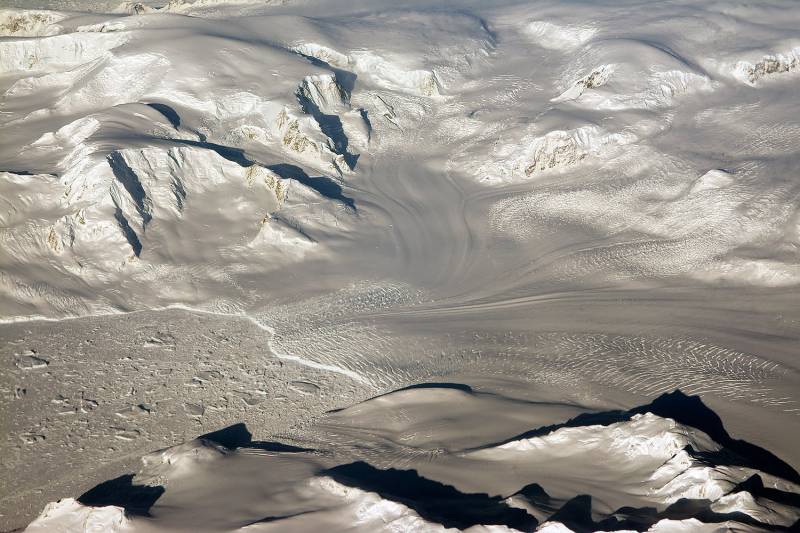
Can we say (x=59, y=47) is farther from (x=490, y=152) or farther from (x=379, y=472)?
(x=379, y=472)

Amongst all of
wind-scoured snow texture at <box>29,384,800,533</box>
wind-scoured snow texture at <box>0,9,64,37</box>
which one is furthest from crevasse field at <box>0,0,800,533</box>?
wind-scoured snow texture at <box>0,9,64,37</box>

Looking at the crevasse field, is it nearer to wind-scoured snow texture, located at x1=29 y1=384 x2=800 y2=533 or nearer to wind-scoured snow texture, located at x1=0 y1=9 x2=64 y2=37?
wind-scoured snow texture, located at x1=29 y1=384 x2=800 y2=533

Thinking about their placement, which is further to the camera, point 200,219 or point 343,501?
point 200,219

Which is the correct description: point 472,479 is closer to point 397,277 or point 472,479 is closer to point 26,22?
point 397,277

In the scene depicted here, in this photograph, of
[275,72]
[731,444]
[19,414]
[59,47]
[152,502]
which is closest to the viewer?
[152,502]

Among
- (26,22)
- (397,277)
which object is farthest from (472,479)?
(26,22)

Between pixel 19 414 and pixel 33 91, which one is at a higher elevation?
pixel 33 91

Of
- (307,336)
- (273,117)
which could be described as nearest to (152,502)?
(307,336)
